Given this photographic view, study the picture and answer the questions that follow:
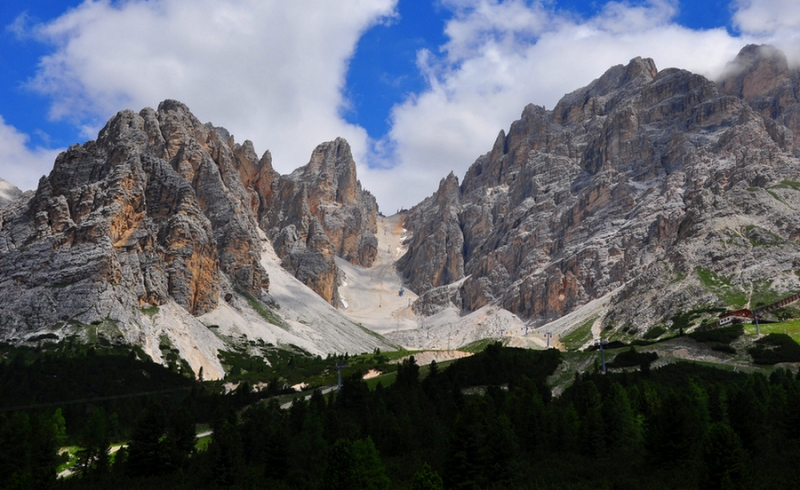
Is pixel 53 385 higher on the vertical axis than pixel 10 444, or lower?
higher

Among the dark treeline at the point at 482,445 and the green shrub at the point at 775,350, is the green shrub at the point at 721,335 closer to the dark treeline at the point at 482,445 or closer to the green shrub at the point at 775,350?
the green shrub at the point at 775,350

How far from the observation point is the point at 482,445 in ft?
248

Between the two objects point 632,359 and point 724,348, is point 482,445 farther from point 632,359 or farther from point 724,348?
point 724,348

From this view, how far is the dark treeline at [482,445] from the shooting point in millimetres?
70562

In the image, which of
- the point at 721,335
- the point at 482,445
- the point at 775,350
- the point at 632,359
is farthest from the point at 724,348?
the point at 482,445

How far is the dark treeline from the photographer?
70562 millimetres

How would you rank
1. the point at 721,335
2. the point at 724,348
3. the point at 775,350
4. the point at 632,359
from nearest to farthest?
the point at 775,350
the point at 632,359
the point at 724,348
the point at 721,335

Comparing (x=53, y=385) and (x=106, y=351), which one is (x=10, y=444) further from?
(x=106, y=351)

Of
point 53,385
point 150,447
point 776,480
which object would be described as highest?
point 53,385

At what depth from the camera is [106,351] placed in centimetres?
18912

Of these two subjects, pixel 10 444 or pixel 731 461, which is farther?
pixel 10 444

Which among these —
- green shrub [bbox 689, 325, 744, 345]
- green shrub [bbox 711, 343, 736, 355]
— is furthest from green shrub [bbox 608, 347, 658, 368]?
green shrub [bbox 689, 325, 744, 345]

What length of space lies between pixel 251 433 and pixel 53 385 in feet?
248

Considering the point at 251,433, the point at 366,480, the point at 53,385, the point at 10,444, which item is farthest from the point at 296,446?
the point at 53,385
